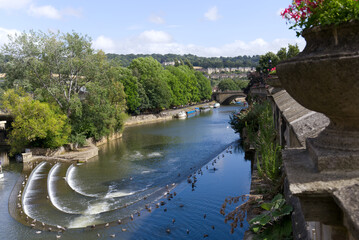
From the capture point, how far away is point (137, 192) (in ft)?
65.3

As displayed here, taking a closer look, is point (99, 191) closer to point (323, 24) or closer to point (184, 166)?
point (184, 166)

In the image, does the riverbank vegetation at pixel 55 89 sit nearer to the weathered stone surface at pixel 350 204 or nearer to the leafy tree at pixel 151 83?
the leafy tree at pixel 151 83

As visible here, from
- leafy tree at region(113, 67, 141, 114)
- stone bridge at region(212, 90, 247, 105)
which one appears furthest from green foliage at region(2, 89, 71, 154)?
stone bridge at region(212, 90, 247, 105)

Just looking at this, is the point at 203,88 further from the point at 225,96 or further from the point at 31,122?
the point at 31,122

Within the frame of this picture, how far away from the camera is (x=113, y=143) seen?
124ft

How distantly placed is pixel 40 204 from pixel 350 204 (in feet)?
61.8

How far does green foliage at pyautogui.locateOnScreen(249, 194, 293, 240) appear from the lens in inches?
214

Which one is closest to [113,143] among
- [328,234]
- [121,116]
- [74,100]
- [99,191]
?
[121,116]

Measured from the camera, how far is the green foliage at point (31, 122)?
2873 cm

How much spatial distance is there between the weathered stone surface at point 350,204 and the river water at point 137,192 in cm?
1186

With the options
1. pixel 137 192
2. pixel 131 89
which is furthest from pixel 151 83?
pixel 137 192

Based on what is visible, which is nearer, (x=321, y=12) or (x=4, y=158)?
(x=321, y=12)

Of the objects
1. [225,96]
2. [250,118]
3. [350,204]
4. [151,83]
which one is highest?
[151,83]

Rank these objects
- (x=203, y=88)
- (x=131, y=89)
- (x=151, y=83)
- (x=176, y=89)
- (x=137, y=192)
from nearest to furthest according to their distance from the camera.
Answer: (x=137, y=192)
(x=131, y=89)
(x=151, y=83)
(x=176, y=89)
(x=203, y=88)
